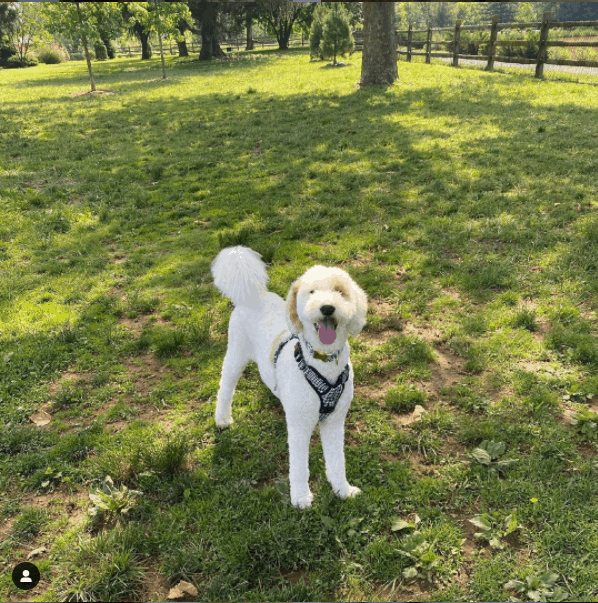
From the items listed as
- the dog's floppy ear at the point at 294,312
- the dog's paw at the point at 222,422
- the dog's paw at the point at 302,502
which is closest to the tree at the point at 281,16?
the dog's paw at the point at 222,422

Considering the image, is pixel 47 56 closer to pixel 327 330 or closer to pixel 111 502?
pixel 111 502

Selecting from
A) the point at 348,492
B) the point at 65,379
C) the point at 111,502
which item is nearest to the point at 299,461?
the point at 348,492

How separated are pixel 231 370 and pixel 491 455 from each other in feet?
6.80

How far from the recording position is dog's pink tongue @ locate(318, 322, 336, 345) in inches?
96.3

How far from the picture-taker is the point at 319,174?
28.4ft

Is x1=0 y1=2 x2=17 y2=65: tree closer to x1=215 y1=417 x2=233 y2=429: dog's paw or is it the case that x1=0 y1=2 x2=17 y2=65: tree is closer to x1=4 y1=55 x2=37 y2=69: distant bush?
x1=4 y1=55 x2=37 y2=69: distant bush

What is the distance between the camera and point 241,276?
314 cm

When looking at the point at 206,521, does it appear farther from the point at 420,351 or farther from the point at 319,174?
the point at 319,174

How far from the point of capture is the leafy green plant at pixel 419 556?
250 cm

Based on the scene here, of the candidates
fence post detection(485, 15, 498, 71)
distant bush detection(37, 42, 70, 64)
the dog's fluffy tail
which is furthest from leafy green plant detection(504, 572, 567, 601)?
distant bush detection(37, 42, 70, 64)

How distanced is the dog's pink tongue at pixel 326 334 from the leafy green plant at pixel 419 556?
1334 millimetres

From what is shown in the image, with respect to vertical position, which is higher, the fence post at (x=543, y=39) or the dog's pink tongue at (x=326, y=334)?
the fence post at (x=543, y=39)

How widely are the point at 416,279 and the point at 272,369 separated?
2941 mm

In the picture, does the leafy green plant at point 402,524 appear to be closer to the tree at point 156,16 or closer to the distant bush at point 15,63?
the tree at point 156,16
